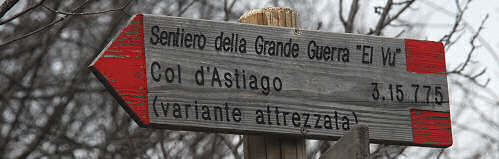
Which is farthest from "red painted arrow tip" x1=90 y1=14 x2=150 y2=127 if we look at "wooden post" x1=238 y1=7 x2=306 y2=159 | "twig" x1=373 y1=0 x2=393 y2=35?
"twig" x1=373 y1=0 x2=393 y2=35

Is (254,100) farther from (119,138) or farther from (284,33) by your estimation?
(119,138)

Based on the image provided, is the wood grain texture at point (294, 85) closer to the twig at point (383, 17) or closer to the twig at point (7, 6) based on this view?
the twig at point (7, 6)

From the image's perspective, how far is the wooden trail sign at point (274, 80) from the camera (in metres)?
2.72

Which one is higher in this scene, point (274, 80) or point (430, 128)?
point (274, 80)

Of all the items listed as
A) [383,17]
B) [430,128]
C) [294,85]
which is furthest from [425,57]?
[383,17]

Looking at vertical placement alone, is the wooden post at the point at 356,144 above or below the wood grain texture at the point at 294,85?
below

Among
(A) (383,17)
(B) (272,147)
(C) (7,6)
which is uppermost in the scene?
(A) (383,17)

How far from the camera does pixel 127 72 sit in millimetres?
2689

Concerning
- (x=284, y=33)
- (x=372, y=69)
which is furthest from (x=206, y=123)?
(x=372, y=69)

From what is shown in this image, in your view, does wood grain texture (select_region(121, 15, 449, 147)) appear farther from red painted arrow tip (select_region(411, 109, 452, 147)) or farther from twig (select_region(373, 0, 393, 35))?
twig (select_region(373, 0, 393, 35))

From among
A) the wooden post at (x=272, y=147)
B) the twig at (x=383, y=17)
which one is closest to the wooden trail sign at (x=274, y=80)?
the wooden post at (x=272, y=147)

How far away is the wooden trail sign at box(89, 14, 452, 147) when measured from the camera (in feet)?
8.91

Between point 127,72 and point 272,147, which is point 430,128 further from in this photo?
point 127,72

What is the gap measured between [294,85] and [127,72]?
0.59 m
